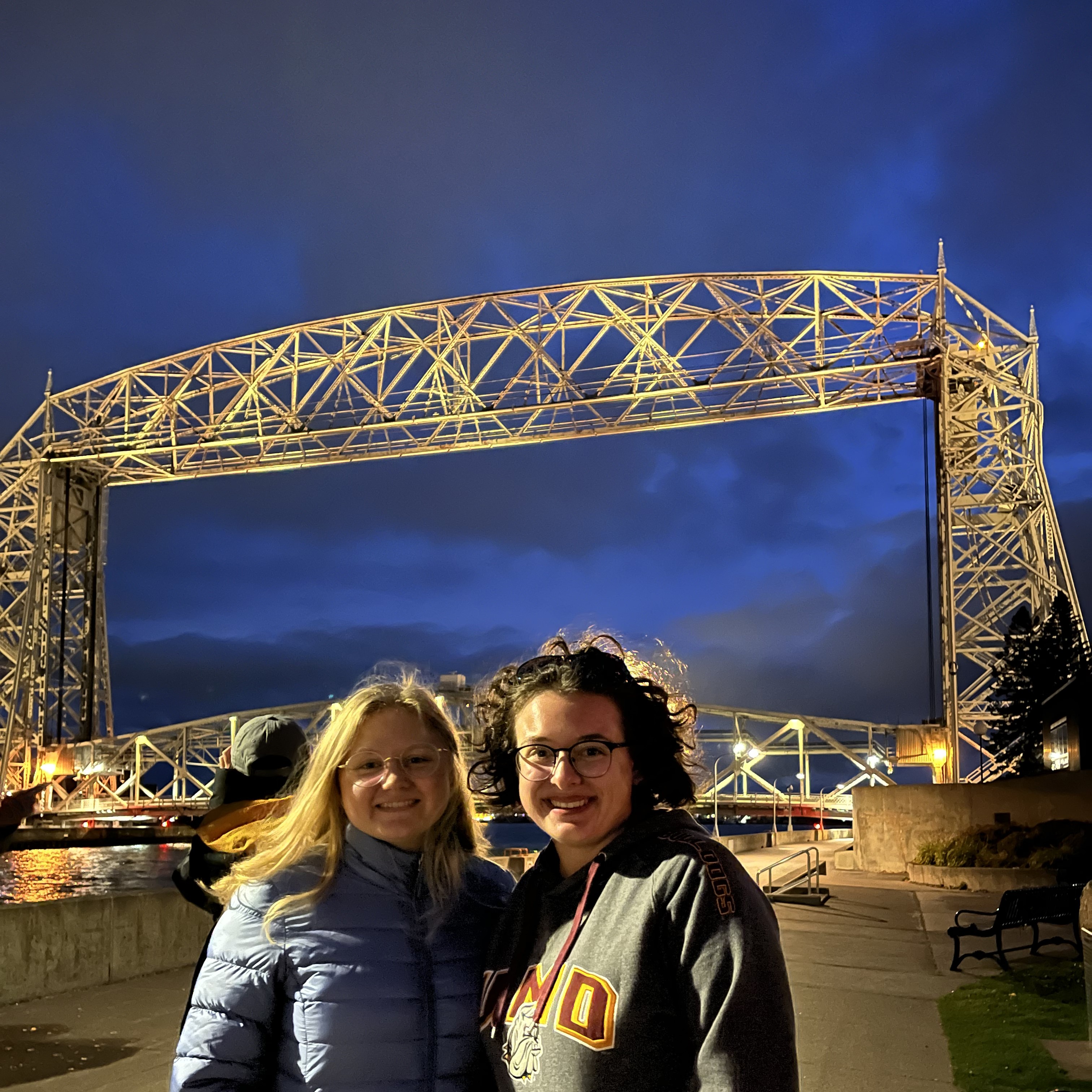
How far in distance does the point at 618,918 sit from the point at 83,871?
3640 centimetres

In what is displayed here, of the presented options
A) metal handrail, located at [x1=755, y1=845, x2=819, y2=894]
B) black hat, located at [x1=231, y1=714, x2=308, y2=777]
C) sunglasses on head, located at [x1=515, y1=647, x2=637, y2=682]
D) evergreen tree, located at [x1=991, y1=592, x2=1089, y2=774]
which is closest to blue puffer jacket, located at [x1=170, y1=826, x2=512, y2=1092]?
sunglasses on head, located at [x1=515, y1=647, x2=637, y2=682]

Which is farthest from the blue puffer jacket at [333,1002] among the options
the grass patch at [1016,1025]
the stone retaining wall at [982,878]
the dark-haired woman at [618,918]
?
the stone retaining wall at [982,878]

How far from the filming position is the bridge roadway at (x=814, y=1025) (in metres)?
6.07

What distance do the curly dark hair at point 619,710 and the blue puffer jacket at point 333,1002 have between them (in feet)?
1.33

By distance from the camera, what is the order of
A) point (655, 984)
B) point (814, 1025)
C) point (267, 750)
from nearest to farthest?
1. point (655, 984)
2. point (267, 750)
3. point (814, 1025)

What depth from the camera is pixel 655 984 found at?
2.06m

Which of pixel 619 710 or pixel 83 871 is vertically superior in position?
pixel 619 710

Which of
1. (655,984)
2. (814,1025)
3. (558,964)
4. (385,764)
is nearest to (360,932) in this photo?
(385,764)

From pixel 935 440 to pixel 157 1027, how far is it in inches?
1115

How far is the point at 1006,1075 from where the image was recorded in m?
6.09

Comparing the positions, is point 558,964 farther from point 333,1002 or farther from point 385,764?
point 385,764

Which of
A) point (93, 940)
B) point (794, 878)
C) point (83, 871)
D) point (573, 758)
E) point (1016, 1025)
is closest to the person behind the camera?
point (573, 758)

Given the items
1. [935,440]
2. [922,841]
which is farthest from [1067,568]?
[922,841]

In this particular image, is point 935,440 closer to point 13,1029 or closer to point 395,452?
point 395,452
